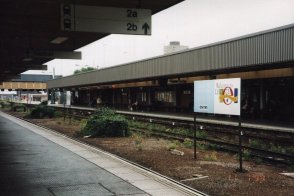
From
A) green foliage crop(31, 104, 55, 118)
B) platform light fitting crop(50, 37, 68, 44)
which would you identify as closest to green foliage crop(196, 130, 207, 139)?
platform light fitting crop(50, 37, 68, 44)

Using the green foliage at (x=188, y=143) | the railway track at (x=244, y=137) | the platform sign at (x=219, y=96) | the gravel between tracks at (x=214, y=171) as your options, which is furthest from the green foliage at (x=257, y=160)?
the green foliage at (x=188, y=143)

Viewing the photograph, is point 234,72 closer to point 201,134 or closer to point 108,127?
point 201,134

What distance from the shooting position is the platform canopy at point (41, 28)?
538 inches

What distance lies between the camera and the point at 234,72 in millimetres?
30203

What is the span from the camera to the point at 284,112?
88.3 ft

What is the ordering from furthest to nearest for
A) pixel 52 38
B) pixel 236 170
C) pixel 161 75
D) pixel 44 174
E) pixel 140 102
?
pixel 140 102 < pixel 161 75 < pixel 52 38 < pixel 236 170 < pixel 44 174

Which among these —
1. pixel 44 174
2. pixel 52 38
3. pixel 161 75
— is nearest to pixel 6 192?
pixel 44 174

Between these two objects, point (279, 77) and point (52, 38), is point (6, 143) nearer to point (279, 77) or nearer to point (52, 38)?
point (52, 38)

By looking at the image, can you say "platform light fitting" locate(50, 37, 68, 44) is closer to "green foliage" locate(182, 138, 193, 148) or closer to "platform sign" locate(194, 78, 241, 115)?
"green foliage" locate(182, 138, 193, 148)

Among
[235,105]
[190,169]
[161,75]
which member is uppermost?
[161,75]

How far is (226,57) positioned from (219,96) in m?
13.4

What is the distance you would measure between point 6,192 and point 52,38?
1310cm

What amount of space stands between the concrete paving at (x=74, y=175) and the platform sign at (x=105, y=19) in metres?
4.21

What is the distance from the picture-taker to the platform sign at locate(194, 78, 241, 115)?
12.3 metres
